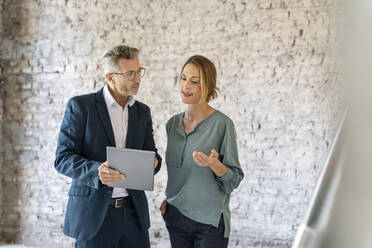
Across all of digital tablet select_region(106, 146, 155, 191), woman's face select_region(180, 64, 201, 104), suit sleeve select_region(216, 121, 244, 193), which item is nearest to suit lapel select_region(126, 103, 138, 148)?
digital tablet select_region(106, 146, 155, 191)

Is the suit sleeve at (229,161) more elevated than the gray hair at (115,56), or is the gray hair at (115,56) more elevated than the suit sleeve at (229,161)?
the gray hair at (115,56)

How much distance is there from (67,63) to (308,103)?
120 inches

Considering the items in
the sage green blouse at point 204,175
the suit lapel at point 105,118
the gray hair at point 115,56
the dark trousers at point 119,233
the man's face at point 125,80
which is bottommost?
the dark trousers at point 119,233

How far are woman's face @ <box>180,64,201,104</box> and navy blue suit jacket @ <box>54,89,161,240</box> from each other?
1.74 ft

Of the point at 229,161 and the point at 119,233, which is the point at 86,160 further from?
the point at 229,161

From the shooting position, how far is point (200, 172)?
251cm

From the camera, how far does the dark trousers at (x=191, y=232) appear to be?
2.45m

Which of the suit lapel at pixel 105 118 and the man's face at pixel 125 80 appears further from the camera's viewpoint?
the man's face at pixel 125 80

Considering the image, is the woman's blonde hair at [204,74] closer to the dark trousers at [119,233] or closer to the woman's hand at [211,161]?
the woman's hand at [211,161]

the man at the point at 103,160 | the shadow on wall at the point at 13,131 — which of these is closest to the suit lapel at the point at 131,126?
the man at the point at 103,160

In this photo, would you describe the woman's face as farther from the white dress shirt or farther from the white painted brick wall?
the white painted brick wall

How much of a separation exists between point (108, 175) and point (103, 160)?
9.3 inches

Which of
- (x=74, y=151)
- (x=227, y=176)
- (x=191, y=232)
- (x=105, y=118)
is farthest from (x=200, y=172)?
(x=74, y=151)

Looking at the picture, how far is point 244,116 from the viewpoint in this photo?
4637mm
